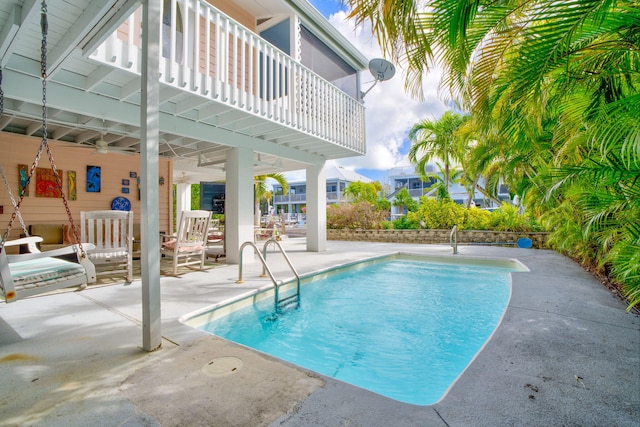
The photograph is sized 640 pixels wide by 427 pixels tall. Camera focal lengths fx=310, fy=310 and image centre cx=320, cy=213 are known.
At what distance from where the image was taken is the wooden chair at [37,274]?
9.26 ft

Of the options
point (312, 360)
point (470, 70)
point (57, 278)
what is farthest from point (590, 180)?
point (57, 278)

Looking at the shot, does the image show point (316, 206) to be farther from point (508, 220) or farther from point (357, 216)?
point (508, 220)

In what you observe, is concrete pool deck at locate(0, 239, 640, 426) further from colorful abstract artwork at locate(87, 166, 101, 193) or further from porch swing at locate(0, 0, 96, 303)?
colorful abstract artwork at locate(87, 166, 101, 193)

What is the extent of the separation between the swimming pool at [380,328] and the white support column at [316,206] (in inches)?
125

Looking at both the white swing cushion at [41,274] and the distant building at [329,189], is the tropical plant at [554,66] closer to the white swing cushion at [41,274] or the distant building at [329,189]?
the white swing cushion at [41,274]

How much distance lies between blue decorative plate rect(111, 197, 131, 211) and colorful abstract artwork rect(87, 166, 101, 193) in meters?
0.50

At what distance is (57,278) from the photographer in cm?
321

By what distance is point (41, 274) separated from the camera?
124 inches

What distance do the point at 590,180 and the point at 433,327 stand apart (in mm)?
2714

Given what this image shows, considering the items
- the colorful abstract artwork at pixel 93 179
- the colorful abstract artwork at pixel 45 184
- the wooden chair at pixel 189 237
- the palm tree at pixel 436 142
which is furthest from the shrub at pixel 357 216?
the colorful abstract artwork at pixel 45 184

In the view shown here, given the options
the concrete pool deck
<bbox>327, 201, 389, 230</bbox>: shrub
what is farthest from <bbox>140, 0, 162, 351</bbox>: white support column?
<bbox>327, 201, 389, 230</bbox>: shrub

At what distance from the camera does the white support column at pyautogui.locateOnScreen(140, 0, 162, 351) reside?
278 centimetres

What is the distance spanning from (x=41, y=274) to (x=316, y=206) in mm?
7561

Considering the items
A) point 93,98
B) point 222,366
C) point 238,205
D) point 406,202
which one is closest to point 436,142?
point 406,202
